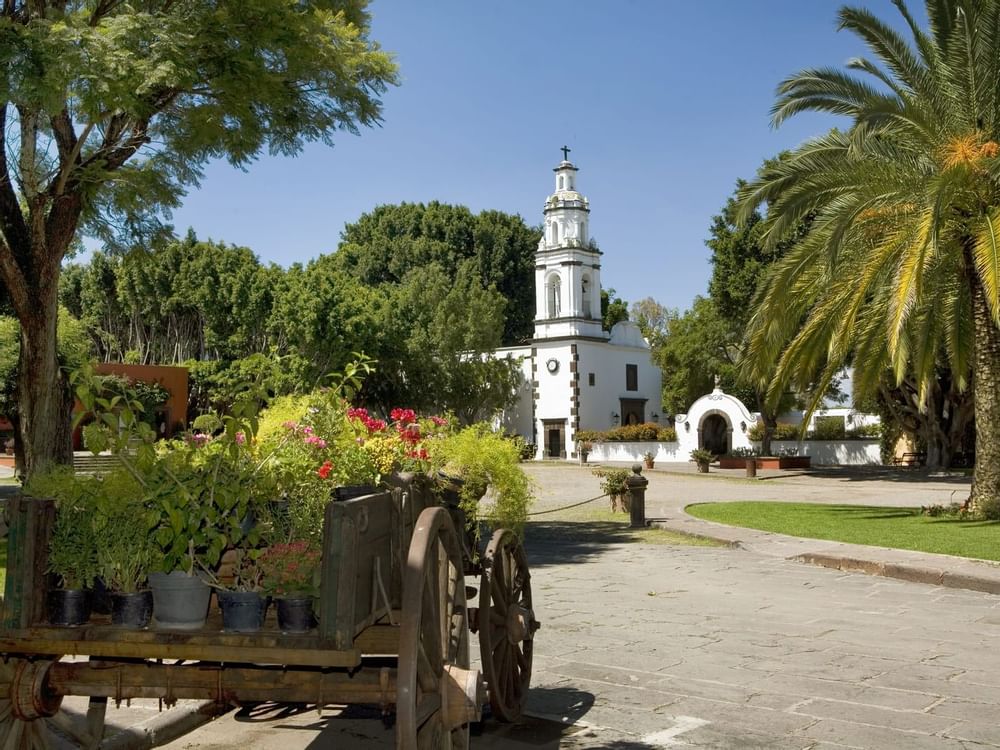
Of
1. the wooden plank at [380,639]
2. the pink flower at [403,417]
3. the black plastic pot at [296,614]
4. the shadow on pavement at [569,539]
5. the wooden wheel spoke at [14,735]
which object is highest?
the pink flower at [403,417]

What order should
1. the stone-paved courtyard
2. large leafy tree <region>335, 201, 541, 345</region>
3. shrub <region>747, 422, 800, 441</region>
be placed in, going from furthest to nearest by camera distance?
1. large leafy tree <region>335, 201, 541, 345</region>
2. shrub <region>747, 422, 800, 441</region>
3. the stone-paved courtyard

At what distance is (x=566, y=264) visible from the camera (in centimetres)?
5006

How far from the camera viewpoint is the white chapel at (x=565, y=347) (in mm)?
50000

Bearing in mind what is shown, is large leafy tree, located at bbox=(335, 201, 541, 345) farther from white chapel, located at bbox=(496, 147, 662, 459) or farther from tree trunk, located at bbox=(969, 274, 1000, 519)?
tree trunk, located at bbox=(969, 274, 1000, 519)

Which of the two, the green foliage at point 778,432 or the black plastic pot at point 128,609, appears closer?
the black plastic pot at point 128,609

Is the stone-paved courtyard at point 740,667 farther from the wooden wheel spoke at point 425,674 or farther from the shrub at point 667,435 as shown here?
the shrub at point 667,435

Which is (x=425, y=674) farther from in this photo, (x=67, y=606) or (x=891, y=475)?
(x=891, y=475)

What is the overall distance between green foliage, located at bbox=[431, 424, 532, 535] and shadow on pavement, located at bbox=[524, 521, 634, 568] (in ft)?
22.5

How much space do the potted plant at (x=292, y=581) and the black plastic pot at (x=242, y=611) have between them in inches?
2.7

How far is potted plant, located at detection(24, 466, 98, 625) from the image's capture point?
3.69 m

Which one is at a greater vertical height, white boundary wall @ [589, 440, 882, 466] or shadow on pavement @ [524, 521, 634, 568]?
white boundary wall @ [589, 440, 882, 466]

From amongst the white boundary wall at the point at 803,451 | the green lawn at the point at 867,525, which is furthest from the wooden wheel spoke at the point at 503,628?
the white boundary wall at the point at 803,451

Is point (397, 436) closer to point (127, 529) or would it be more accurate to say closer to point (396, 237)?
point (127, 529)

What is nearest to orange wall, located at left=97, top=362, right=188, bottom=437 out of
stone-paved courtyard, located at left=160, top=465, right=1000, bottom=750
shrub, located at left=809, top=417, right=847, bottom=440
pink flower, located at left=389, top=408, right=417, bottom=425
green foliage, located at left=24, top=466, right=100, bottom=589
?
shrub, located at left=809, top=417, right=847, bottom=440
